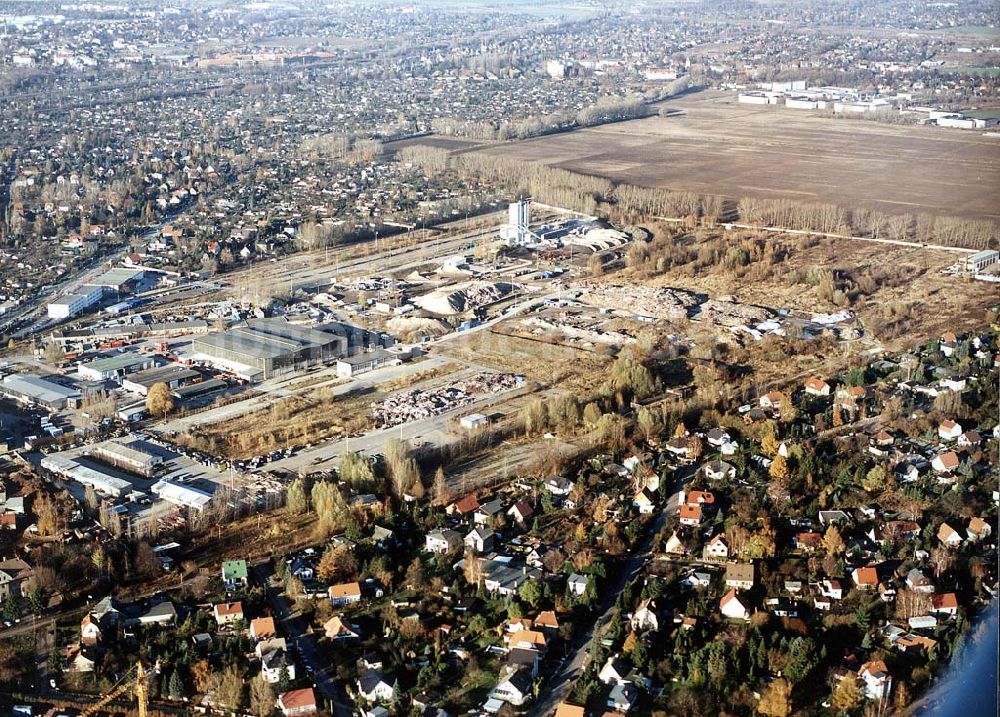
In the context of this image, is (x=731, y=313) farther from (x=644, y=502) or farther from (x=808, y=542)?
(x=808, y=542)

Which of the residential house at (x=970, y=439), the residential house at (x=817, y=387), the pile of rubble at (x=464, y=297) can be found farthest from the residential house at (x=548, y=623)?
the pile of rubble at (x=464, y=297)

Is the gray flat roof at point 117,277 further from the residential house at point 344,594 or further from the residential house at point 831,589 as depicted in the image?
the residential house at point 831,589

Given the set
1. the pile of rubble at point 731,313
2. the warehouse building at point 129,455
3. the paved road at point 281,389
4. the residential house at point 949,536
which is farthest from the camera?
the pile of rubble at point 731,313

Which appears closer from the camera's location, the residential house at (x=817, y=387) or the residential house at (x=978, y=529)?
the residential house at (x=978, y=529)

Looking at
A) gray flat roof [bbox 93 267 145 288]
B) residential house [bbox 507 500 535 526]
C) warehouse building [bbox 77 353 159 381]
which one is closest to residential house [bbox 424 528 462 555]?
residential house [bbox 507 500 535 526]

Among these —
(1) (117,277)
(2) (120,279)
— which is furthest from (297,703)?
(1) (117,277)

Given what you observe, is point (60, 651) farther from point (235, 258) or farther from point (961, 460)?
point (235, 258)

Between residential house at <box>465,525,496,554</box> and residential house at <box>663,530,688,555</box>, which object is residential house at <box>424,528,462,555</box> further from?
residential house at <box>663,530,688,555</box>
